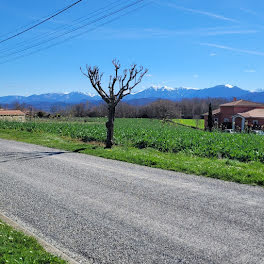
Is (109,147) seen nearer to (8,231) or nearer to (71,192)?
(71,192)

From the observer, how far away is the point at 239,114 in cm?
5972

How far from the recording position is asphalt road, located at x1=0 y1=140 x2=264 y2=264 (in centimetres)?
487

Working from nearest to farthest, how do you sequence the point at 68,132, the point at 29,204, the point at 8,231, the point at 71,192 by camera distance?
1. the point at 8,231
2. the point at 29,204
3. the point at 71,192
4. the point at 68,132

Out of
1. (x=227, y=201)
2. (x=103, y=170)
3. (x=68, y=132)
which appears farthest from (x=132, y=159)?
(x=68, y=132)

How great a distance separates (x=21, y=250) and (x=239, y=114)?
60756mm

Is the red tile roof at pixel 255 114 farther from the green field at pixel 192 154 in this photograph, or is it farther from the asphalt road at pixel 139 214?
the asphalt road at pixel 139 214

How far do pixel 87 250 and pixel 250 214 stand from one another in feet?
12.7

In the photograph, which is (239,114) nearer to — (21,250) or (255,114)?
(255,114)

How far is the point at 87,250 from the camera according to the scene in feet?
16.3

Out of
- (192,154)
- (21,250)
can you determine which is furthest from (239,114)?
(21,250)

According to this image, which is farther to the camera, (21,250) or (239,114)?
(239,114)

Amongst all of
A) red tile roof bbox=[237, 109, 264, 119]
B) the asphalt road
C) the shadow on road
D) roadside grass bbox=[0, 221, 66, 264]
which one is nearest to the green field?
the asphalt road

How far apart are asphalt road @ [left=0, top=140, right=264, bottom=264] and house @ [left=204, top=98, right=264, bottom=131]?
5254 cm

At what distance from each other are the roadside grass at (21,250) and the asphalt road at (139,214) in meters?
0.49
